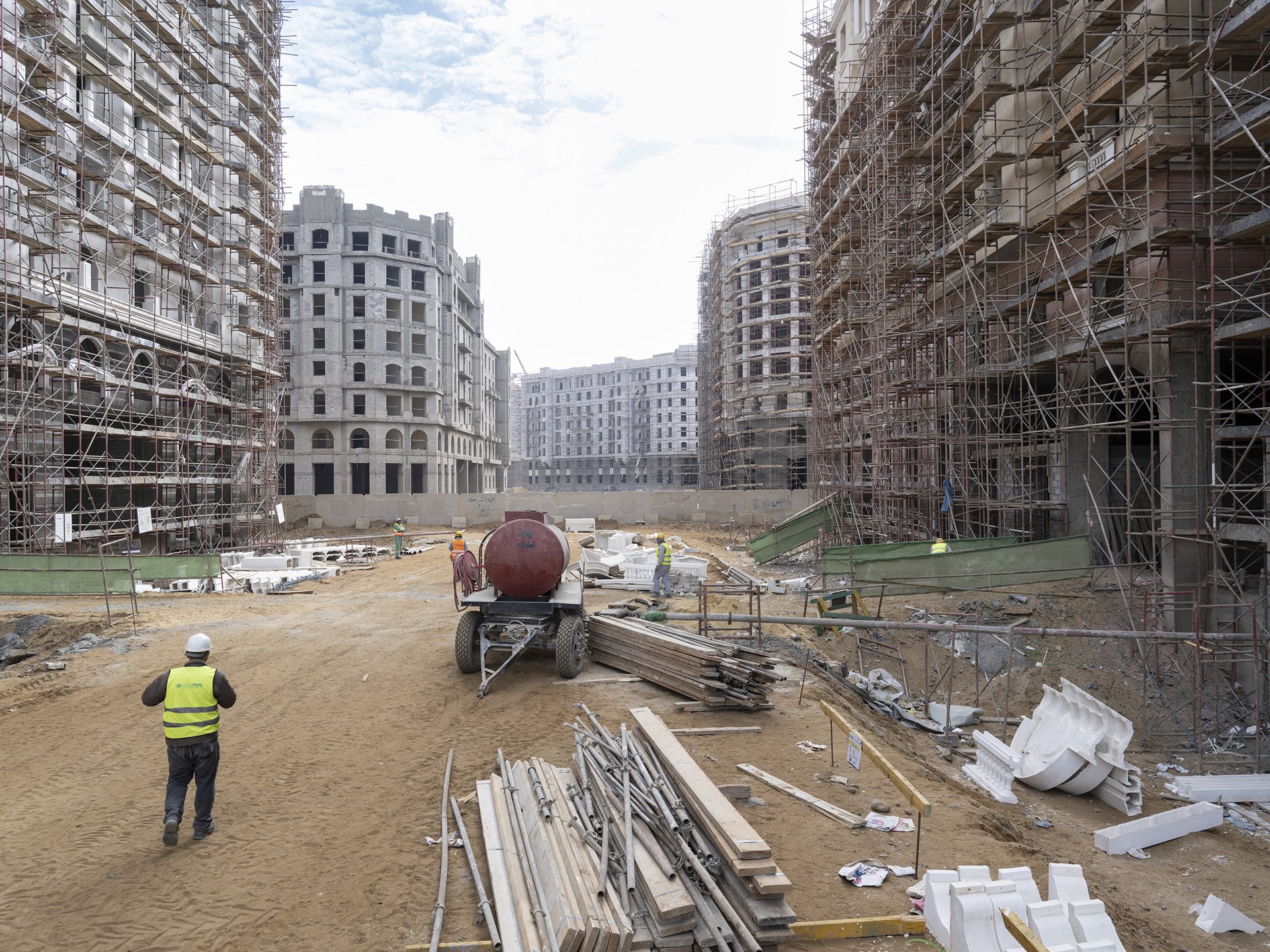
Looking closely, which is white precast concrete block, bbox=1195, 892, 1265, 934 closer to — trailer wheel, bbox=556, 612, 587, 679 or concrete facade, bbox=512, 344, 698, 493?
trailer wheel, bbox=556, 612, 587, 679

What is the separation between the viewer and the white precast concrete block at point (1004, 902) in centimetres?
572

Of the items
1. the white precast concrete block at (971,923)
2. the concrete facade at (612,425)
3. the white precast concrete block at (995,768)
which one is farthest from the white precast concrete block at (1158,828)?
the concrete facade at (612,425)

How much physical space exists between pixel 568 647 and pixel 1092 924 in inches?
325

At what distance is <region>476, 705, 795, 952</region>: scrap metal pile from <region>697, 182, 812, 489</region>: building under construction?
152ft

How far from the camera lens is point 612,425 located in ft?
363

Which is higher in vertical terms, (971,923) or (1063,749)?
(971,923)

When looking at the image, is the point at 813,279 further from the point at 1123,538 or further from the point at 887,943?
the point at 887,943

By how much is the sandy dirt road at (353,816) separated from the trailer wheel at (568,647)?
34cm

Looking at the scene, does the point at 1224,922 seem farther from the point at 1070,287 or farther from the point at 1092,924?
the point at 1070,287

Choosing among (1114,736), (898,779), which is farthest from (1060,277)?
(898,779)

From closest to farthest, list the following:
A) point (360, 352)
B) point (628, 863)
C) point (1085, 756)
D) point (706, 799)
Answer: point (628, 863)
point (706, 799)
point (1085, 756)
point (360, 352)

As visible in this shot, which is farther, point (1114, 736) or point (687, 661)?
point (687, 661)

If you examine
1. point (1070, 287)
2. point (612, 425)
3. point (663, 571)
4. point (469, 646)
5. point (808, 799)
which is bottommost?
point (808, 799)

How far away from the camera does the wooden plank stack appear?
1134cm
